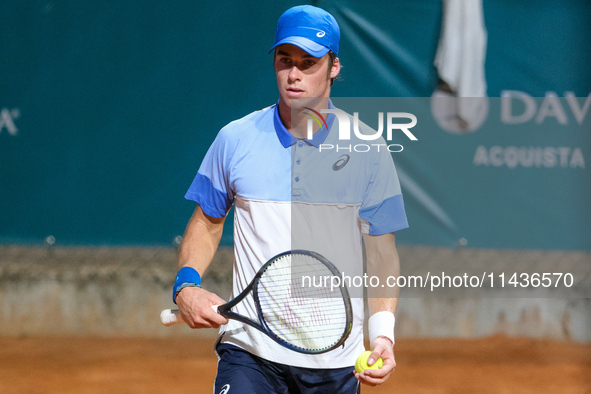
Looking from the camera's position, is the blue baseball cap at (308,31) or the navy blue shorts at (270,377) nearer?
the navy blue shorts at (270,377)

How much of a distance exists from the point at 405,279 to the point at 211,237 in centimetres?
273

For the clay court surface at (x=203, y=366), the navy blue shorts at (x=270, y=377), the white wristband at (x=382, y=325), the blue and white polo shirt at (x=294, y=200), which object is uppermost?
the blue and white polo shirt at (x=294, y=200)

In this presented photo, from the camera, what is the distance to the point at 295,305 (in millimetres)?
2342

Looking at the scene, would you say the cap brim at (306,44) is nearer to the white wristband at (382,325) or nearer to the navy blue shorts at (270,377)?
the white wristband at (382,325)

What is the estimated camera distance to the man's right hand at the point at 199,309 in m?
2.13

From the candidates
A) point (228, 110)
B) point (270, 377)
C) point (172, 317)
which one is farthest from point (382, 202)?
point (228, 110)

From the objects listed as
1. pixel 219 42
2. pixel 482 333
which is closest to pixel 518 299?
pixel 482 333

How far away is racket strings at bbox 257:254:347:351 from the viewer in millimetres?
2273

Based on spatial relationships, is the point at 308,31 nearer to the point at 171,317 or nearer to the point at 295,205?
the point at 295,205

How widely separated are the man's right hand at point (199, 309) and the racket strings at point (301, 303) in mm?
179

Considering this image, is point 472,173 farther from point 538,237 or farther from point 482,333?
point 482,333

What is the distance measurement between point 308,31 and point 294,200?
539mm

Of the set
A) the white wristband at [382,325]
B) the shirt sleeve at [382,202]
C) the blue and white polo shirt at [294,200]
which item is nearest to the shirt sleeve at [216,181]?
the blue and white polo shirt at [294,200]

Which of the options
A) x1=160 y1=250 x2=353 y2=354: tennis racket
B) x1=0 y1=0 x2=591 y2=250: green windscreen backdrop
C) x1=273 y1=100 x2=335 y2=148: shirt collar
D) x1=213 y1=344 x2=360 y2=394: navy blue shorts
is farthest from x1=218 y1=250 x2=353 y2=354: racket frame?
x1=0 y1=0 x2=591 y2=250: green windscreen backdrop
